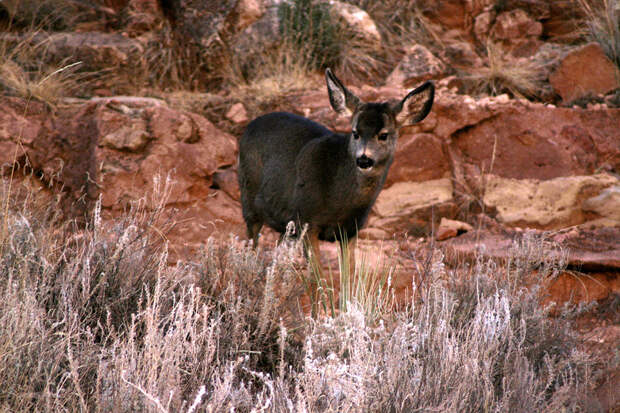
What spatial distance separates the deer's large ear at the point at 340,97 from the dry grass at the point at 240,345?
170cm

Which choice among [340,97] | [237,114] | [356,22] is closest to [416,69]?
[356,22]

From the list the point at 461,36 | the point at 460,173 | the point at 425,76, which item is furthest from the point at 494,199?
the point at 461,36

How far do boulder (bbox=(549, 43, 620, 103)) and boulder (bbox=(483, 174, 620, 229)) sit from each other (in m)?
1.85

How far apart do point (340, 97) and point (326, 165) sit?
0.65m

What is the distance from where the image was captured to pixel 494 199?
28.8 ft

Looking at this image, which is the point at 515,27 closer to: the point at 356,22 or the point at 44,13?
the point at 356,22

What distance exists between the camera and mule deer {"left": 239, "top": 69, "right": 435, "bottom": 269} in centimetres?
559

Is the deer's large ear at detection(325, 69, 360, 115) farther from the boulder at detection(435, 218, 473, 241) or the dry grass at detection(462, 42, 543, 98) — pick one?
the dry grass at detection(462, 42, 543, 98)

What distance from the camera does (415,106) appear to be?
18.9 feet

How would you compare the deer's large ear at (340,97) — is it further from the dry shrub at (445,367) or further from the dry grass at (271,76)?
the dry grass at (271,76)

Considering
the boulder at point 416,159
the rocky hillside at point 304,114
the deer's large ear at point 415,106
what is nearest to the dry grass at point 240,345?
the deer's large ear at point 415,106

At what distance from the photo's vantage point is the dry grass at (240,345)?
111 inches

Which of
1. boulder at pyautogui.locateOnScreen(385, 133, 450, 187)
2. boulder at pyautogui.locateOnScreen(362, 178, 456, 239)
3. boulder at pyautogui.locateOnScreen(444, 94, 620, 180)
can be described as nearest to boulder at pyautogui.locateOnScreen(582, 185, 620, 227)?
boulder at pyautogui.locateOnScreen(444, 94, 620, 180)

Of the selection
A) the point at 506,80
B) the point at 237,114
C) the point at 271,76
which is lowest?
the point at 237,114
